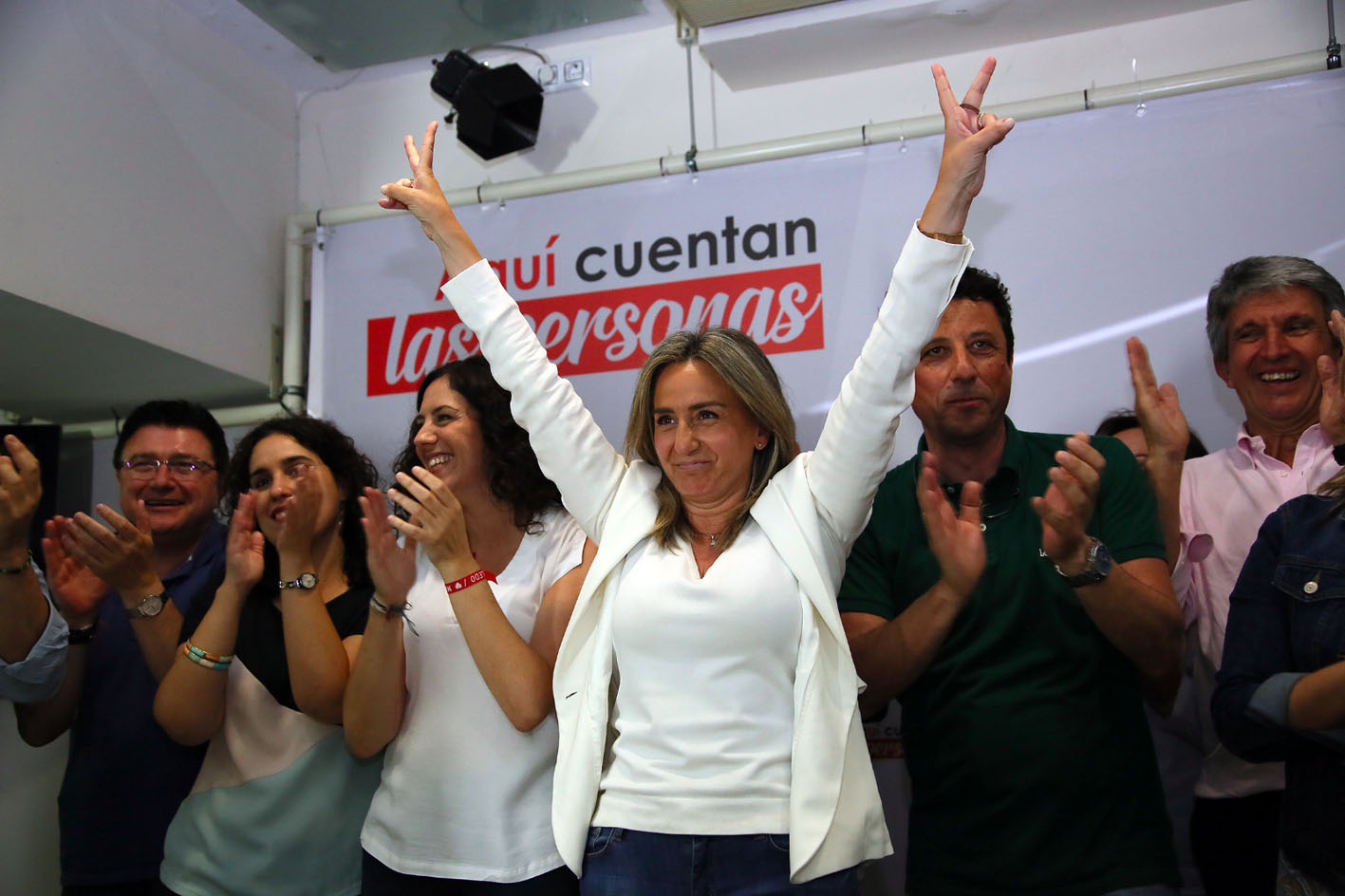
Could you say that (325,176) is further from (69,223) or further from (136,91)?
(69,223)

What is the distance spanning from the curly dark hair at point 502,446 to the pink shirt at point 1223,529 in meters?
1.32

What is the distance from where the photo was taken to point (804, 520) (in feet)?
6.32

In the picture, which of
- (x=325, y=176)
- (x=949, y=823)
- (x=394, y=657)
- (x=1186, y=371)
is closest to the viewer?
(x=949, y=823)

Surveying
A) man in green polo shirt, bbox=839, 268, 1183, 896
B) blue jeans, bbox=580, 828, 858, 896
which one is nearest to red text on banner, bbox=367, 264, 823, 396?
man in green polo shirt, bbox=839, 268, 1183, 896

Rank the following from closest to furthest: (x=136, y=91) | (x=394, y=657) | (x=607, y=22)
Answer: (x=394, y=657) < (x=136, y=91) < (x=607, y=22)

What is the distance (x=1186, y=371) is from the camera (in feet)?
9.45

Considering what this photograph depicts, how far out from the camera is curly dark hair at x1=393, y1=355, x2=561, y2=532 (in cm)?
248

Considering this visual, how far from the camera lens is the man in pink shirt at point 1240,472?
2.21 m

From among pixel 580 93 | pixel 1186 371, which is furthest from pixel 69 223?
pixel 1186 371

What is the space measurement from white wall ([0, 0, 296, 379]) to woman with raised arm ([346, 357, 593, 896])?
1.44 m

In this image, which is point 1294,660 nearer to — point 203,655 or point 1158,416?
point 1158,416

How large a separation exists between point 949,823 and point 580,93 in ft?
8.38

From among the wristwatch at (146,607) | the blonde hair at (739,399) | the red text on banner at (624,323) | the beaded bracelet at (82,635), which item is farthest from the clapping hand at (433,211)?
the beaded bracelet at (82,635)

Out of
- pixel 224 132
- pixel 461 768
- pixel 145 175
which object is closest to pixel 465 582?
pixel 461 768
